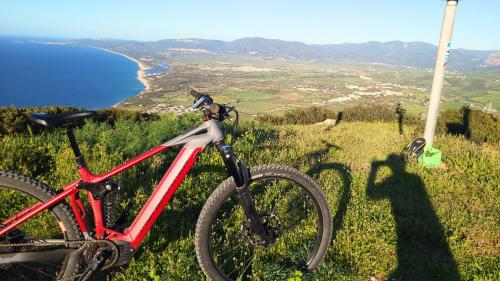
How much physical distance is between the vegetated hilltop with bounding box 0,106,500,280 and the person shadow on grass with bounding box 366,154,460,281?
15mm

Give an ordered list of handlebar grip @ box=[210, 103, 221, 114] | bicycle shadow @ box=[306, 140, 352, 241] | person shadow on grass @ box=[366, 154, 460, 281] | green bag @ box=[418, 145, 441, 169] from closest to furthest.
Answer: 1. handlebar grip @ box=[210, 103, 221, 114]
2. person shadow on grass @ box=[366, 154, 460, 281]
3. bicycle shadow @ box=[306, 140, 352, 241]
4. green bag @ box=[418, 145, 441, 169]

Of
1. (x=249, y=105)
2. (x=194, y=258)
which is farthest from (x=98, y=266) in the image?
(x=249, y=105)

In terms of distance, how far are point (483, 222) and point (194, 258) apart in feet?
15.3

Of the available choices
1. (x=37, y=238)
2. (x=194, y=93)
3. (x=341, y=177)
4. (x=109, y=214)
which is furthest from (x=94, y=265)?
(x=341, y=177)

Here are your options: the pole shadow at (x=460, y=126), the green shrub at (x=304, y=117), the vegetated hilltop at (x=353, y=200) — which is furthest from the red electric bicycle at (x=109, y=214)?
the green shrub at (x=304, y=117)

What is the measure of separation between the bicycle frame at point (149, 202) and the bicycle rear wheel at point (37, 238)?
75 mm

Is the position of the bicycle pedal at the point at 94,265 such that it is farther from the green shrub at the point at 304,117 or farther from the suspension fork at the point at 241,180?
the green shrub at the point at 304,117

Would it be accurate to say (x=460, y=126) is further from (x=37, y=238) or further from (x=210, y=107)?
(x=37, y=238)

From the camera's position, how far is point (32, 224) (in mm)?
3430

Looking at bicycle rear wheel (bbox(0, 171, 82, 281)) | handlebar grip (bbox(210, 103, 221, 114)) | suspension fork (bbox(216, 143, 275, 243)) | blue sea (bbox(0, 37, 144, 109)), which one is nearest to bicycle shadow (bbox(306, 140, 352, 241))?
suspension fork (bbox(216, 143, 275, 243))

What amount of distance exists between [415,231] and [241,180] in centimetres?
342

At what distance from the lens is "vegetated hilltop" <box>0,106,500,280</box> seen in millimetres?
3936

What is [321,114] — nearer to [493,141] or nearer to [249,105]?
[493,141]

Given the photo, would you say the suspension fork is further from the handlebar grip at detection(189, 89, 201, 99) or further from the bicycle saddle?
the bicycle saddle
